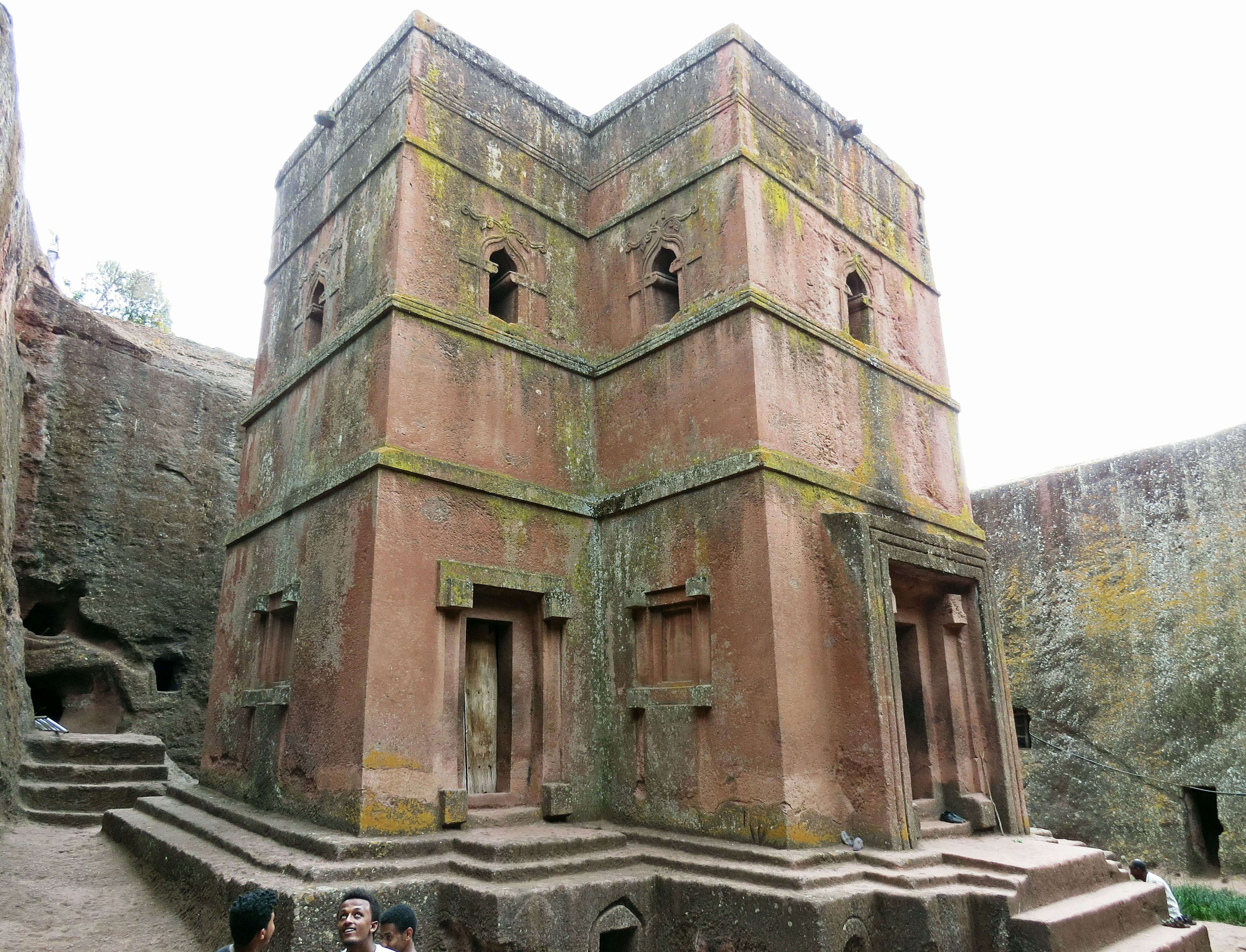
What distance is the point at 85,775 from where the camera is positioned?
9.27 metres

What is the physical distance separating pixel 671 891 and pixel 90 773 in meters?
6.73

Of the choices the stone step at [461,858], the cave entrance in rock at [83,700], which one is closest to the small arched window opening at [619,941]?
the stone step at [461,858]

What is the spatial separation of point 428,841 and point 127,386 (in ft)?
32.4

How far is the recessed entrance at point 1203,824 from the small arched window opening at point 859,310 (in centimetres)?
801

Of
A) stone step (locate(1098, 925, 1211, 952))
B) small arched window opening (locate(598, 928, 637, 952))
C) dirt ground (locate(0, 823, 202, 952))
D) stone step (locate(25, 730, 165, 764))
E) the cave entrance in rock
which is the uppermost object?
the cave entrance in rock

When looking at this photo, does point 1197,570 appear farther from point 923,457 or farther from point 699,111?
point 699,111

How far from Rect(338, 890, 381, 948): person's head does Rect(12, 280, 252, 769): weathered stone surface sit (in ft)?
31.5

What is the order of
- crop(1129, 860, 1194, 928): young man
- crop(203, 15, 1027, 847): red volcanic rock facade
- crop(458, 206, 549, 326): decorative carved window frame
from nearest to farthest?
1. crop(203, 15, 1027, 847): red volcanic rock facade
2. crop(1129, 860, 1194, 928): young man
3. crop(458, 206, 549, 326): decorative carved window frame

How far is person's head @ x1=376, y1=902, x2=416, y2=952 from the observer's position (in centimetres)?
430

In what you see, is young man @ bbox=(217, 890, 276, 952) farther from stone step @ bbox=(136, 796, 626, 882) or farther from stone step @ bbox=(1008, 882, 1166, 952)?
stone step @ bbox=(1008, 882, 1166, 952)

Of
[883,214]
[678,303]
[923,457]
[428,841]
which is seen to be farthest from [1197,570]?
[428,841]

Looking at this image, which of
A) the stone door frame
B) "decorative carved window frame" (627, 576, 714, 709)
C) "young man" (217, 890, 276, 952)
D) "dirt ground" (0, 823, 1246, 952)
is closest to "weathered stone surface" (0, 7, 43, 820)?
"dirt ground" (0, 823, 1246, 952)

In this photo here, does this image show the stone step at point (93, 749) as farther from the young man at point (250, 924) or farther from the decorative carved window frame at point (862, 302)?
the decorative carved window frame at point (862, 302)

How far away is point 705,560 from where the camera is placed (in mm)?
7199
